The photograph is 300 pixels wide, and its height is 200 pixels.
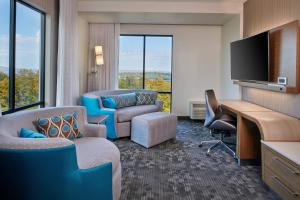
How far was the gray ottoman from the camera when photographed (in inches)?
172

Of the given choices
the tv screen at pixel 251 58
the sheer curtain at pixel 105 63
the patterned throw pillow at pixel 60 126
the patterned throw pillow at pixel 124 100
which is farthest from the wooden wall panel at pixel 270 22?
the sheer curtain at pixel 105 63

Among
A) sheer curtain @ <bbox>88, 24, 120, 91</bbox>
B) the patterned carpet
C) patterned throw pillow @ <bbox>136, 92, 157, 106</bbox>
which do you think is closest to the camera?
the patterned carpet

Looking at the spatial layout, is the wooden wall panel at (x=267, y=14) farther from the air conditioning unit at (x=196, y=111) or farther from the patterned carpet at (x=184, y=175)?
the air conditioning unit at (x=196, y=111)

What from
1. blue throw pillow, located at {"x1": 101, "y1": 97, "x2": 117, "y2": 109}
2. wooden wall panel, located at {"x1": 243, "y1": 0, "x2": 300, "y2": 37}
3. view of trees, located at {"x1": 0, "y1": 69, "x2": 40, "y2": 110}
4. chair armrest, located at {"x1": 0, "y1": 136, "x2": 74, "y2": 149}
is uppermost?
wooden wall panel, located at {"x1": 243, "y1": 0, "x2": 300, "y2": 37}

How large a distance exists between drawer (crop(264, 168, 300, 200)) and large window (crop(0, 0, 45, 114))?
3.17m

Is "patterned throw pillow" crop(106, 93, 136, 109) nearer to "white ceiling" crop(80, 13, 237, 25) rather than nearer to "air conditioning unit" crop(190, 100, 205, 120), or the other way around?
"air conditioning unit" crop(190, 100, 205, 120)

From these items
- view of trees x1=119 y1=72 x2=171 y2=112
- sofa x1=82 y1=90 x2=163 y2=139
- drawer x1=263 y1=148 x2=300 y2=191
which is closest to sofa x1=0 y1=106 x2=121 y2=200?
drawer x1=263 y1=148 x2=300 y2=191

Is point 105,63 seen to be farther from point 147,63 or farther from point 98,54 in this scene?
point 147,63

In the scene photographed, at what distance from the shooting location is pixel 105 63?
21.7 feet

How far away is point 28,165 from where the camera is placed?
168 centimetres

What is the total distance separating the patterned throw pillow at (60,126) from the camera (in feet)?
9.01

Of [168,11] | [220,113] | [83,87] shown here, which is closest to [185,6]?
[168,11]

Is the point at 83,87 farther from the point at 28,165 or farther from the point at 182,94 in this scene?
the point at 28,165

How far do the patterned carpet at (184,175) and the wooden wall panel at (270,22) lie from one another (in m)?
0.94
